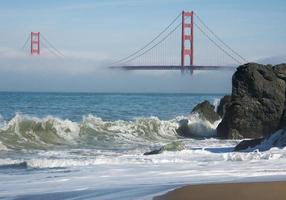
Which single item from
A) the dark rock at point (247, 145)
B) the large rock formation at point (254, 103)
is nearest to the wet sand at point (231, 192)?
the dark rock at point (247, 145)

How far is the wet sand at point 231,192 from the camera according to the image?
588cm

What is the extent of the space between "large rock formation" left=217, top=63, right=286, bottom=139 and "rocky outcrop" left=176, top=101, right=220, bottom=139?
7.08 feet

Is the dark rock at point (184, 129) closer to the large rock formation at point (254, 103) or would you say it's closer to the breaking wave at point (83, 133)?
the breaking wave at point (83, 133)

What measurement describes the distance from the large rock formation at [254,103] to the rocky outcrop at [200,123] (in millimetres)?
2158

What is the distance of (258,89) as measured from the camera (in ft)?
77.5

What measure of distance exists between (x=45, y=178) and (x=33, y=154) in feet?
19.3

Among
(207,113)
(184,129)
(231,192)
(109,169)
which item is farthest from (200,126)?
(231,192)

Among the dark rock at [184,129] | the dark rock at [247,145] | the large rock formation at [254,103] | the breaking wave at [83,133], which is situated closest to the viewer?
the dark rock at [247,145]

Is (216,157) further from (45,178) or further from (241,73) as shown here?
(241,73)

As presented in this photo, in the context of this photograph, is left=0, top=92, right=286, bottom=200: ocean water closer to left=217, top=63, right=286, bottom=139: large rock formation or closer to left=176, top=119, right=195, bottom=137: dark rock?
left=217, top=63, right=286, bottom=139: large rock formation

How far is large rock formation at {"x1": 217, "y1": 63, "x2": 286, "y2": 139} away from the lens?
22281mm

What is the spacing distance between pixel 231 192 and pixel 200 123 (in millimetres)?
21073

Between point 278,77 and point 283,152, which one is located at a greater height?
point 278,77

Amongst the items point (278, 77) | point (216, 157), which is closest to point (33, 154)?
point (216, 157)
